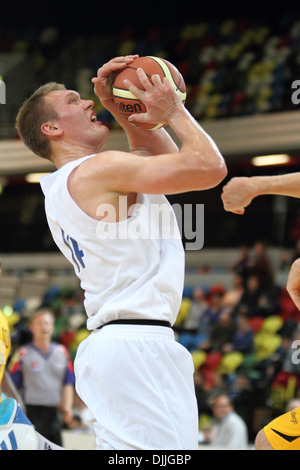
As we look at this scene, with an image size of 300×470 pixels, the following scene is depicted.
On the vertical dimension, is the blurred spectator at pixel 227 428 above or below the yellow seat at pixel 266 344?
below

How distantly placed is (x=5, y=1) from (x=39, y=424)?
14.9 meters

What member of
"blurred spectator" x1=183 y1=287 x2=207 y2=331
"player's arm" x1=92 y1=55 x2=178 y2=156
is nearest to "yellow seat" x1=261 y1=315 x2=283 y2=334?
"blurred spectator" x1=183 y1=287 x2=207 y2=331

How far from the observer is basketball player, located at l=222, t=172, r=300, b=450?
310 centimetres

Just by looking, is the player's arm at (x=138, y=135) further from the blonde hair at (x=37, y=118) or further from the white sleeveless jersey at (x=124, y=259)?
the white sleeveless jersey at (x=124, y=259)

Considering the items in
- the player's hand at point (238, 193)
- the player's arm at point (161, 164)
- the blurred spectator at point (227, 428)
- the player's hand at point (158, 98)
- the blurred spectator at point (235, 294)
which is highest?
the player's hand at point (158, 98)

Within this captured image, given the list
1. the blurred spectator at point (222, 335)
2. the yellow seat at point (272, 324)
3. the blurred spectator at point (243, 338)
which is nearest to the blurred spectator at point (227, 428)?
the blurred spectator at point (243, 338)

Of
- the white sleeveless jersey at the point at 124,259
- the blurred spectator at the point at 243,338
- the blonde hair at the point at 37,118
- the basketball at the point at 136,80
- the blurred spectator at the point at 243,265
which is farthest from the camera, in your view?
the blurred spectator at the point at 243,265

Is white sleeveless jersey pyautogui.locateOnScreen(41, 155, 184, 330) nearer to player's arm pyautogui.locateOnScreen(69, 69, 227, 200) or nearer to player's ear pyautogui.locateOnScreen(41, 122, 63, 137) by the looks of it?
player's arm pyautogui.locateOnScreen(69, 69, 227, 200)

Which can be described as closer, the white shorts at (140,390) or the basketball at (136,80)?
the white shorts at (140,390)

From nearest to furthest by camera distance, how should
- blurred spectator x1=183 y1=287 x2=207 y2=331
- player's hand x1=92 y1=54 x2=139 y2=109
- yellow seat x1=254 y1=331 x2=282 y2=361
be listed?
1. player's hand x1=92 y1=54 x2=139 y2=109
2. yellow seat x1=254 y1=331 x2=282 y2=361
3. blurred spectator x1=183 y1=287 x2=207 y2=331

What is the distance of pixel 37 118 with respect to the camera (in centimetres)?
347

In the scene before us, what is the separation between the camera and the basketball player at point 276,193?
10.2 feet

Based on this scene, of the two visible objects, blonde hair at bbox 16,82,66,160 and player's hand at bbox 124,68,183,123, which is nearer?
player's hand at bbox 124,68,183,123

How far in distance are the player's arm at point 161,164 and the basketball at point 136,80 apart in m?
0.11
